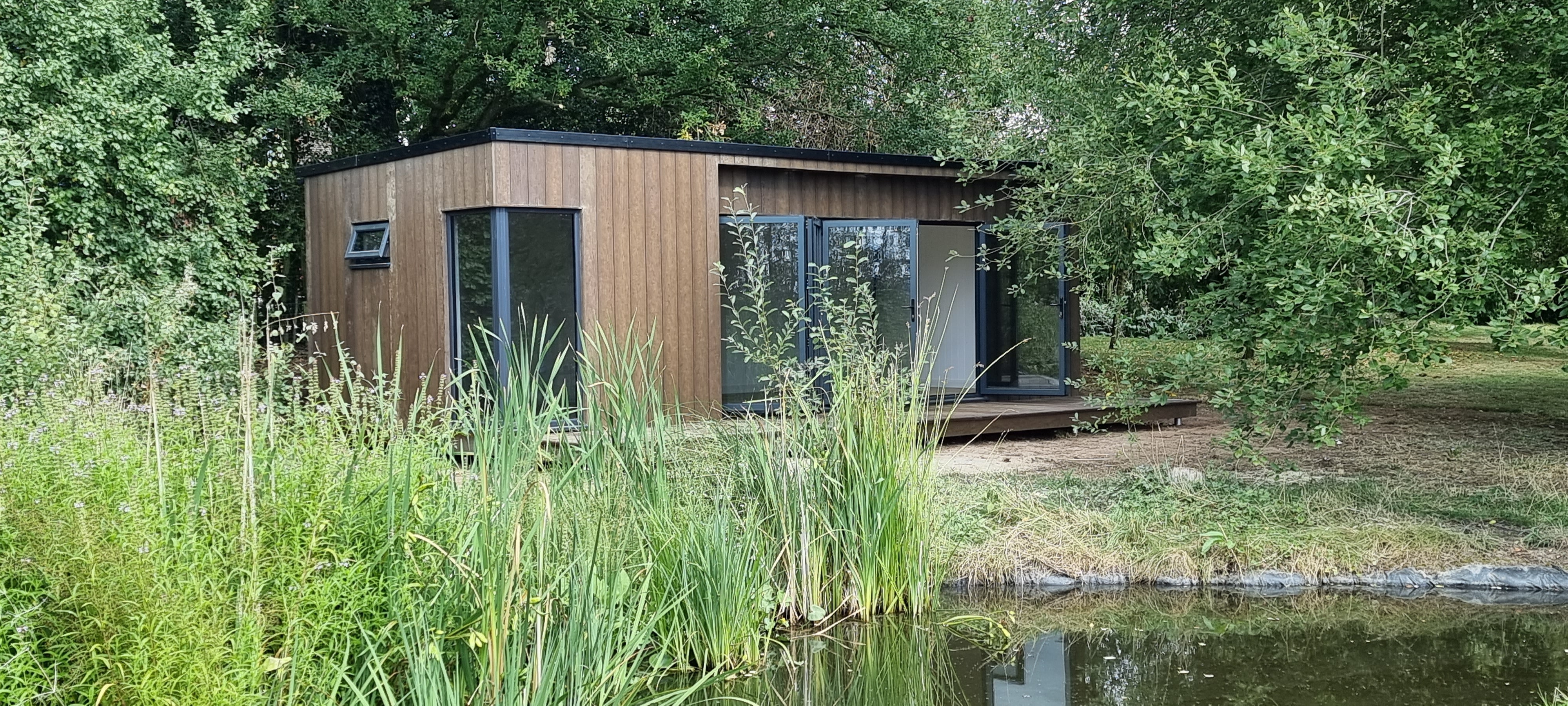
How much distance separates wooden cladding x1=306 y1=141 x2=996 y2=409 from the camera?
7410mm

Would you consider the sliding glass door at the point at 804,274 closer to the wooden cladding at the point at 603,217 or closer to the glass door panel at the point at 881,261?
the glass door panel at the point at 881,261

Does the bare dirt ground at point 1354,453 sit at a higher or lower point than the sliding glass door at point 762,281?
lower

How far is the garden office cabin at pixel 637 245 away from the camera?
24.2ft

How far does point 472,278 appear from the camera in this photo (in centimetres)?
750

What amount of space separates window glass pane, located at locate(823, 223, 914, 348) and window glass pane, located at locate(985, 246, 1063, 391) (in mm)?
885

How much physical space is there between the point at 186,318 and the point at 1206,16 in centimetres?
622

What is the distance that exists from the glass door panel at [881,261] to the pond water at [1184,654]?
12.7 feet

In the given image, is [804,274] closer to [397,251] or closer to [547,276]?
[547,276]

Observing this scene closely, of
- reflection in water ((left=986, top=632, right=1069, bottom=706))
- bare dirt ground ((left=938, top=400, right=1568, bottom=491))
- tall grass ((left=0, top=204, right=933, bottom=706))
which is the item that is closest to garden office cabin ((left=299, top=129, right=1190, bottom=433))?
bare dirt ground ((left=938, top=400, right=1568, bottom=491))

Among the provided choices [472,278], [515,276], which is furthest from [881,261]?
[472,278]

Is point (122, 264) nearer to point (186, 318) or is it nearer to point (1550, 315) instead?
point (186, 318)

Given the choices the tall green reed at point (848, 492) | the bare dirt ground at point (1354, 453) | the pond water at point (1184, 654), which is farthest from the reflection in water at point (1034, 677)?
the bare dirt ground at point (1354, 453)

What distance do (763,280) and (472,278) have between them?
71.1 inches

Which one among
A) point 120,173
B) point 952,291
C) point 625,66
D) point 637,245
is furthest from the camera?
point 625,66
